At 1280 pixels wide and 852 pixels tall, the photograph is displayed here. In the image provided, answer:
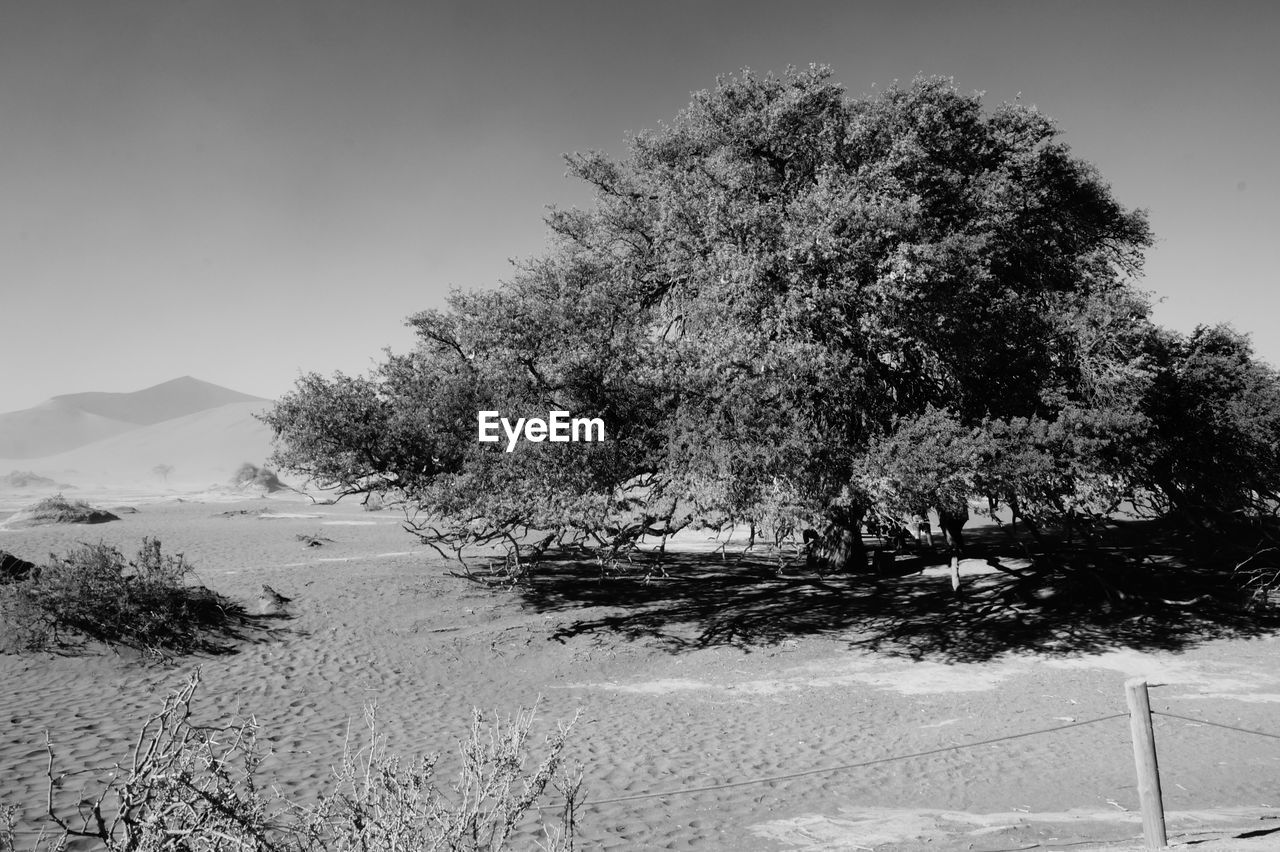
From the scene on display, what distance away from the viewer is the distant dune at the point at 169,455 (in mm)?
126938

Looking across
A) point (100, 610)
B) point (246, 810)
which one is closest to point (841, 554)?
point (100, 610)

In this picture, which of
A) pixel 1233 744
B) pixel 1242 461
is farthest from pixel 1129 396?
pixel 1233 744

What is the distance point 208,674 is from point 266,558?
38.8 feet

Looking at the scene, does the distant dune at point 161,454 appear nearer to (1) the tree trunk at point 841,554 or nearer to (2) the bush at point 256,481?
(2) the bush at point 256,481

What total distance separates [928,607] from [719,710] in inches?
340

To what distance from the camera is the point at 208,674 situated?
12.6m

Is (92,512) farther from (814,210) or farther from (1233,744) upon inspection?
(1233,744)

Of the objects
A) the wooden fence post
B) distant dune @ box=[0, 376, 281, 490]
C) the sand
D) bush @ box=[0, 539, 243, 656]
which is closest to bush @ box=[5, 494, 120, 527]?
the sand

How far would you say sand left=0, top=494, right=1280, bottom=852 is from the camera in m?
7.40

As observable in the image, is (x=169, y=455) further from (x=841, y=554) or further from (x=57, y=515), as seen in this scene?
(x=841, y=554)

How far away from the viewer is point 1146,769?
624cm

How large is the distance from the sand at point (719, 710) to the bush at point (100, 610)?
66 cm

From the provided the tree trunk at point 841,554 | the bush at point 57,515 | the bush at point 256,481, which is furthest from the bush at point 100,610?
the bush at point 256,481

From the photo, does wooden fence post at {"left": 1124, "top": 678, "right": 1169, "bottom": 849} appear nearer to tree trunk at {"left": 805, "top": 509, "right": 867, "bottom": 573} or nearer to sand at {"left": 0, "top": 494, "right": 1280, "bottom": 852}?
sand at {"left": 0, "top": 494, "right": 1280, "bottom": 852}
